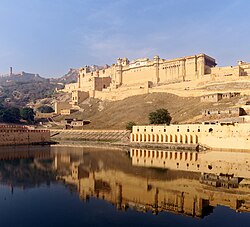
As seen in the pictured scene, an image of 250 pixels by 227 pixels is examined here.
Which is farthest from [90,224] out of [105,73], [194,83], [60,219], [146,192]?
[105,73]

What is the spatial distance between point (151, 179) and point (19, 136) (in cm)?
3623

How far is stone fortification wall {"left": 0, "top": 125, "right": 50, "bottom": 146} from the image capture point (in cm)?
5118

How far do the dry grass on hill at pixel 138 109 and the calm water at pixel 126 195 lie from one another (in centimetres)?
2302

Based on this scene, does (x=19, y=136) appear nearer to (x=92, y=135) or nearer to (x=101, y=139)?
(x=92, y=135)

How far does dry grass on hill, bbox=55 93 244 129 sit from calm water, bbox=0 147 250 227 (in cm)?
2302

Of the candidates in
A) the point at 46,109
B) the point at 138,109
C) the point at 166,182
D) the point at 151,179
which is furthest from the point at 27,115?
the point at 166,182

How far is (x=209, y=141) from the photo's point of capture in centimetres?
3794

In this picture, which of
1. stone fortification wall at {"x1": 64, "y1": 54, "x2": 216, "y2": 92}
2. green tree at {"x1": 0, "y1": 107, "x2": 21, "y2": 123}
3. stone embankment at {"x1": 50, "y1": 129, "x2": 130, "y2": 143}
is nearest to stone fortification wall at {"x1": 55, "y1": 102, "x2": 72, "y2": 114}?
stone fortification wall at {"x1": 64, "y1": 54, "x2": 216, "y2": 92}

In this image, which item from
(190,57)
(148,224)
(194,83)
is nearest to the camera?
(148,224)

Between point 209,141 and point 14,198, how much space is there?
977 inches

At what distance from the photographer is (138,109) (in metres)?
64.8

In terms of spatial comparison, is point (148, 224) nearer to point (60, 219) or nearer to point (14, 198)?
point (60, 219)

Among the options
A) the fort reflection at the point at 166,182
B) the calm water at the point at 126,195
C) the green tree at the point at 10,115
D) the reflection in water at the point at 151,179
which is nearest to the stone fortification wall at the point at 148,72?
the green tree at the point at 10,115

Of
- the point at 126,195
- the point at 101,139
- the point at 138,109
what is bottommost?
the point at 126,195
